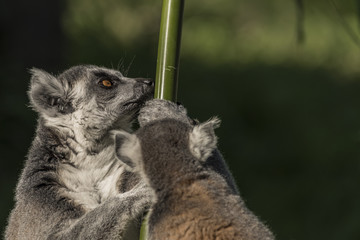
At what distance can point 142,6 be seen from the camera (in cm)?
1542

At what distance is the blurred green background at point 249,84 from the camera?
10.7 m

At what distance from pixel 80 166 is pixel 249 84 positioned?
31.2 feet

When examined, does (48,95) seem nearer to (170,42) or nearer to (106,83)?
(106,83)

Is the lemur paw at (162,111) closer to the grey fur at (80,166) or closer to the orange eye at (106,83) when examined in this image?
the grey fur at (80,166)

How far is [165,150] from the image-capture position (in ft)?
11.8

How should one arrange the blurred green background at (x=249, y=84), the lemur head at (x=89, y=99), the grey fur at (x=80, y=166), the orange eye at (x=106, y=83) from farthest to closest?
the blurred green background at (x=249, y=84) → the orange eye at (x=106, y=83) → the lemur head at (x=89, y=99) → the grey fur at (x=80, y=166)

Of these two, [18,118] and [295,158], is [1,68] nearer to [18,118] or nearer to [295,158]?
[18,118]

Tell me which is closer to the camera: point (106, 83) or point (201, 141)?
point (201, 141)

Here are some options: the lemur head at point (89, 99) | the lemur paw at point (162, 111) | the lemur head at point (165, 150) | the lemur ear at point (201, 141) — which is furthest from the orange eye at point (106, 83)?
the lemur ear at point (201, 141)

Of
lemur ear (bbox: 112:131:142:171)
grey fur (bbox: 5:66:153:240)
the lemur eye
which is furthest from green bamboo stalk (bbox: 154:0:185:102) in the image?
the lemur eye

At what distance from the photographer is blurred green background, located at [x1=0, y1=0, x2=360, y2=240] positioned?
10656 millimetres

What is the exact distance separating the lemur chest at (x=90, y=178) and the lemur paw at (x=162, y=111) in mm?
795

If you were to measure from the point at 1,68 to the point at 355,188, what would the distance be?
6.05m

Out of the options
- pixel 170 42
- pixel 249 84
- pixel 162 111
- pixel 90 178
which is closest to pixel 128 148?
pixel 162 111
